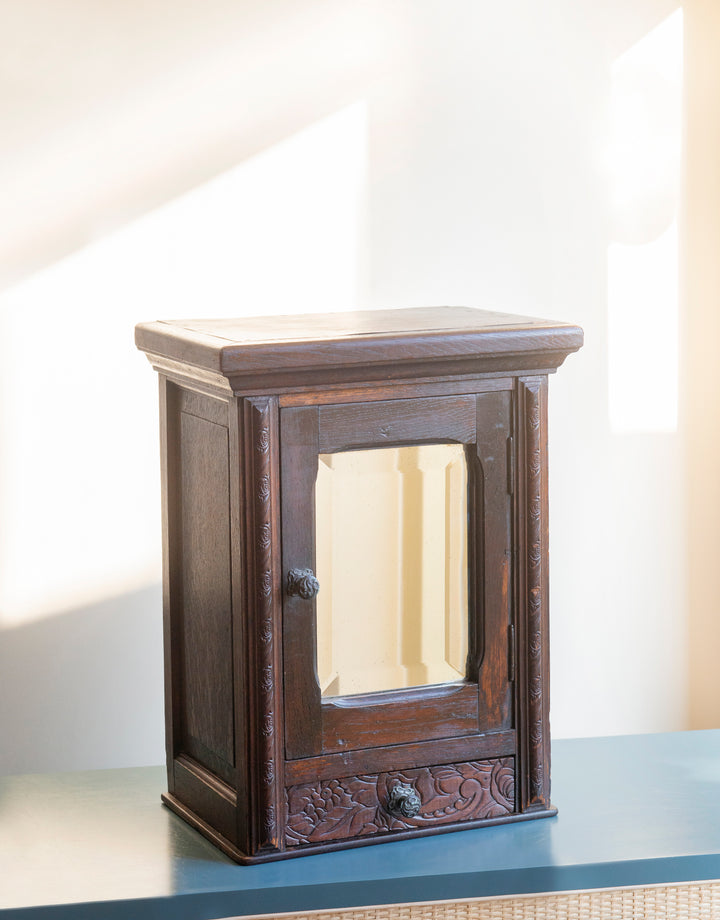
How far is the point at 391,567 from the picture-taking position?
149cm

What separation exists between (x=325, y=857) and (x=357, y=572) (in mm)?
320

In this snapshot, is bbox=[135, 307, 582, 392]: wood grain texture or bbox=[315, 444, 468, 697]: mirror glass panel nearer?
bbox=[135, 307, 582, 392]: wood grain texture

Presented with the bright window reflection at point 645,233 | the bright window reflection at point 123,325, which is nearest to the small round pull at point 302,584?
the bright window reflection at point 123,325

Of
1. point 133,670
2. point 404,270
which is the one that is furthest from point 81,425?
point 404,270

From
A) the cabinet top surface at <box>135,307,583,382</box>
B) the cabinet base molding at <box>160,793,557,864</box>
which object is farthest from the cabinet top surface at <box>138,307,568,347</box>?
the cabinet base molding at <box>160,793,557,864</box>

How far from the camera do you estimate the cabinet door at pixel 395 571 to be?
1.42 metres

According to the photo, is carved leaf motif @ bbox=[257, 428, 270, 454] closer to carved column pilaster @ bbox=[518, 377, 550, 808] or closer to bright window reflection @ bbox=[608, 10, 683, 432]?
carved column pilaster @ bbox=[518, 377, 550, 808]

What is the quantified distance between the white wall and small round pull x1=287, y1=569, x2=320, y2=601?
2.30 ft

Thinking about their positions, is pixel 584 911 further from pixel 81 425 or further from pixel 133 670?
pixel 81 425

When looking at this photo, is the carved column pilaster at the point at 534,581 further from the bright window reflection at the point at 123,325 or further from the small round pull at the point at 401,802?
the bright window reflection at the point at 123,325

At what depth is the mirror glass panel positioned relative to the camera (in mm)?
1453

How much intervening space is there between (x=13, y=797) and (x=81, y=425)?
0.61 meters

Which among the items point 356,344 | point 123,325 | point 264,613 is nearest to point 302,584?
point 264,613

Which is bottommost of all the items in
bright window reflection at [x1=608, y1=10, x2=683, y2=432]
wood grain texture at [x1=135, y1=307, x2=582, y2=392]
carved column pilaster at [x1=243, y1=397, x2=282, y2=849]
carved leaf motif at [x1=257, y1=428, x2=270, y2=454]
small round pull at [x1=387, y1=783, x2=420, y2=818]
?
small round pull at [x1=387, y1=783, x2=420, y2=818]
